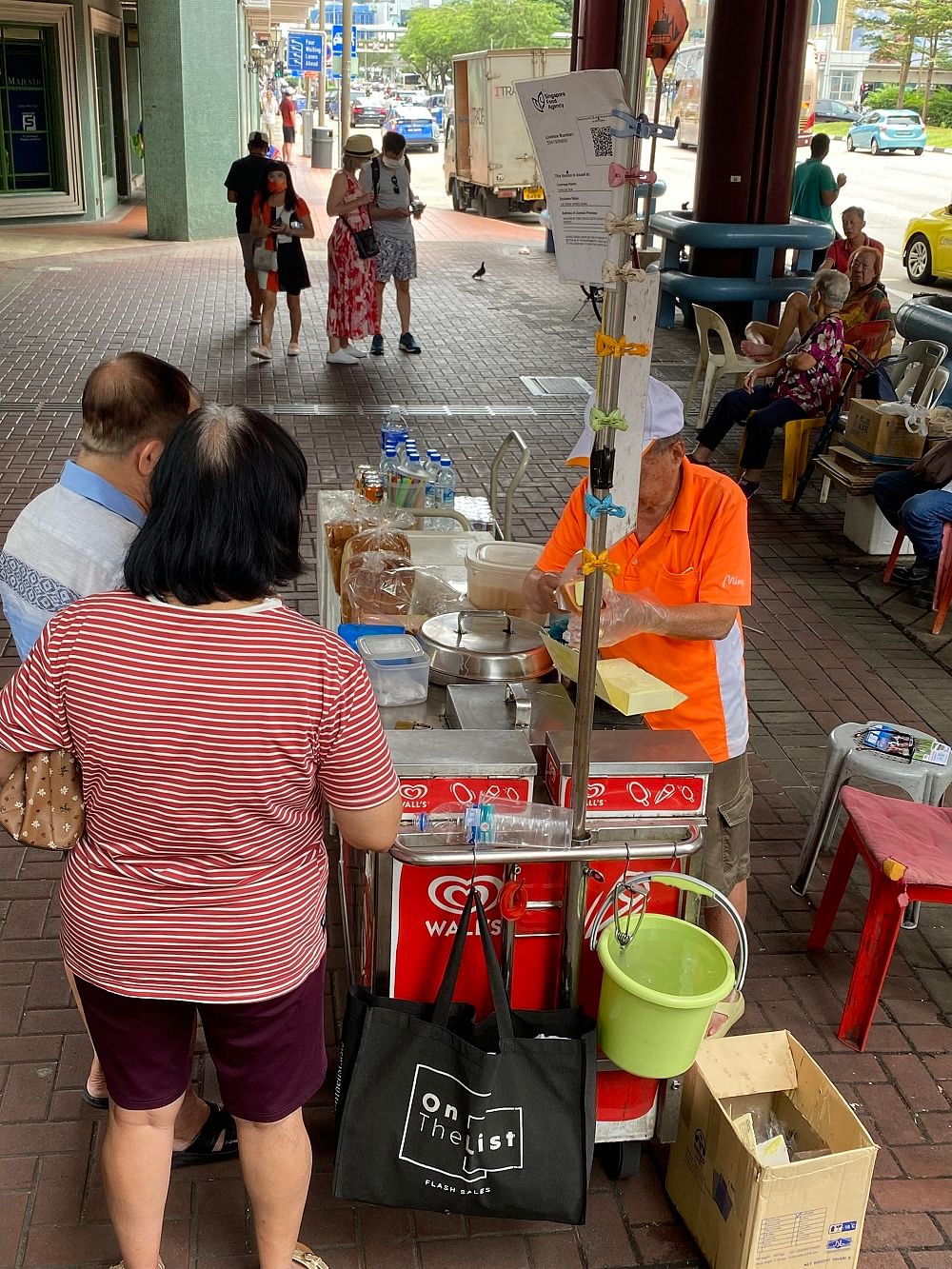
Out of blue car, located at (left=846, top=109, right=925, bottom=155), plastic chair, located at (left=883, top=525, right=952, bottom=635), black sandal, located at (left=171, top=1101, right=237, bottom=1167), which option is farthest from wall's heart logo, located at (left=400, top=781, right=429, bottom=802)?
blue car, located at (left=846, top=109, right=925, bottom=155)

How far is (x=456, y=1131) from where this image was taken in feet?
8.46

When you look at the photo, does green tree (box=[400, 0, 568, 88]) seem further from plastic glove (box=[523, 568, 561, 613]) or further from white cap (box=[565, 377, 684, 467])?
white cap (box=[565, 377, 684, 467])

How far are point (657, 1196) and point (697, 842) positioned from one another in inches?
37.5

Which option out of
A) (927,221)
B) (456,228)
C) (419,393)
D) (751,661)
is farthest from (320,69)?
(751,661)

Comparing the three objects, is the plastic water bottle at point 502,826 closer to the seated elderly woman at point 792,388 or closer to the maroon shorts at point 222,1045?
the maroon shorts at point 222,1045

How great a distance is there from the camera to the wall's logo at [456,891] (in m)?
2.79

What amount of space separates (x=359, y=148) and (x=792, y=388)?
4.66m

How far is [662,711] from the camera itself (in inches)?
128

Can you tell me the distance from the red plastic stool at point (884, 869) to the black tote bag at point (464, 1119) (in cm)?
121

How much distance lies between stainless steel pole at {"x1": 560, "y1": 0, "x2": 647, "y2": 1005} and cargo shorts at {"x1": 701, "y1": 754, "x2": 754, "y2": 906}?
73cm

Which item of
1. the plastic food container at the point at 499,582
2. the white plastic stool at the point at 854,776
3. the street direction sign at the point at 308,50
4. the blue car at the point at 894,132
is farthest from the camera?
the street direction sign at the point at 308,50

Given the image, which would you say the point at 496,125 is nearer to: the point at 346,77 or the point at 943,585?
the point at 346,77

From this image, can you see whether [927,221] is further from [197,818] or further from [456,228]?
[197,818]

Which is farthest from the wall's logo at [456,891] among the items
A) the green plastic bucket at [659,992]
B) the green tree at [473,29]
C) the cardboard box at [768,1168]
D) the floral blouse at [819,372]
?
the green tree at [473,29]
